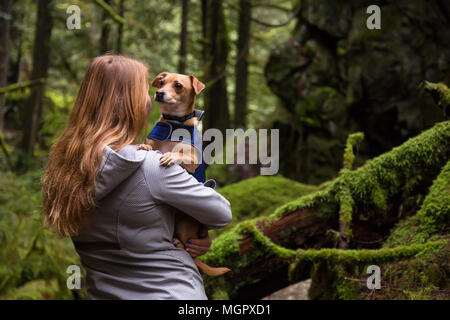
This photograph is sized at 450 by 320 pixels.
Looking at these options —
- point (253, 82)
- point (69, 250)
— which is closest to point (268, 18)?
point (253, 82)

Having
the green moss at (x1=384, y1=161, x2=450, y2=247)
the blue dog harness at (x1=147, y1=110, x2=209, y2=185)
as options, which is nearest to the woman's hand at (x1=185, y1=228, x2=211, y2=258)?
the blue dog harness at (x1=147, y1=110, x2=209, y2=185)

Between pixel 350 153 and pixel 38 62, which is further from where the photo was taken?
pixel 38 62

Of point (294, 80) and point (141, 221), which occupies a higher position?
point (294, 80)

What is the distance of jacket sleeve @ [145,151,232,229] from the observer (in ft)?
Result: 7.27

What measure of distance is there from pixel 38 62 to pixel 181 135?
11.7m

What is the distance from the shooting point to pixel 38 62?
42.0 ft

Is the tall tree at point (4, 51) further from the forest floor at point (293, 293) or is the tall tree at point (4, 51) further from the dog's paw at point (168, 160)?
the dog's paw at point (168, 160)

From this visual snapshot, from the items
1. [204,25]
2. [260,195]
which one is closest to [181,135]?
[260,195]

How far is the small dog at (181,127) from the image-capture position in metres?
2.51

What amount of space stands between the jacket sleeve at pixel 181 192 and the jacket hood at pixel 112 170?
0.34 ft

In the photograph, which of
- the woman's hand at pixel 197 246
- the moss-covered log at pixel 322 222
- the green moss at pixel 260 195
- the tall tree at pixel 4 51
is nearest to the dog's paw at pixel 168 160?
the woman's hand at pixel 197 246

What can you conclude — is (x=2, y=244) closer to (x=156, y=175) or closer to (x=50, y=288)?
(x=50, y=288)

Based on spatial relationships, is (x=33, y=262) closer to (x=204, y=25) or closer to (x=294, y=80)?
(x=294, y=80)
